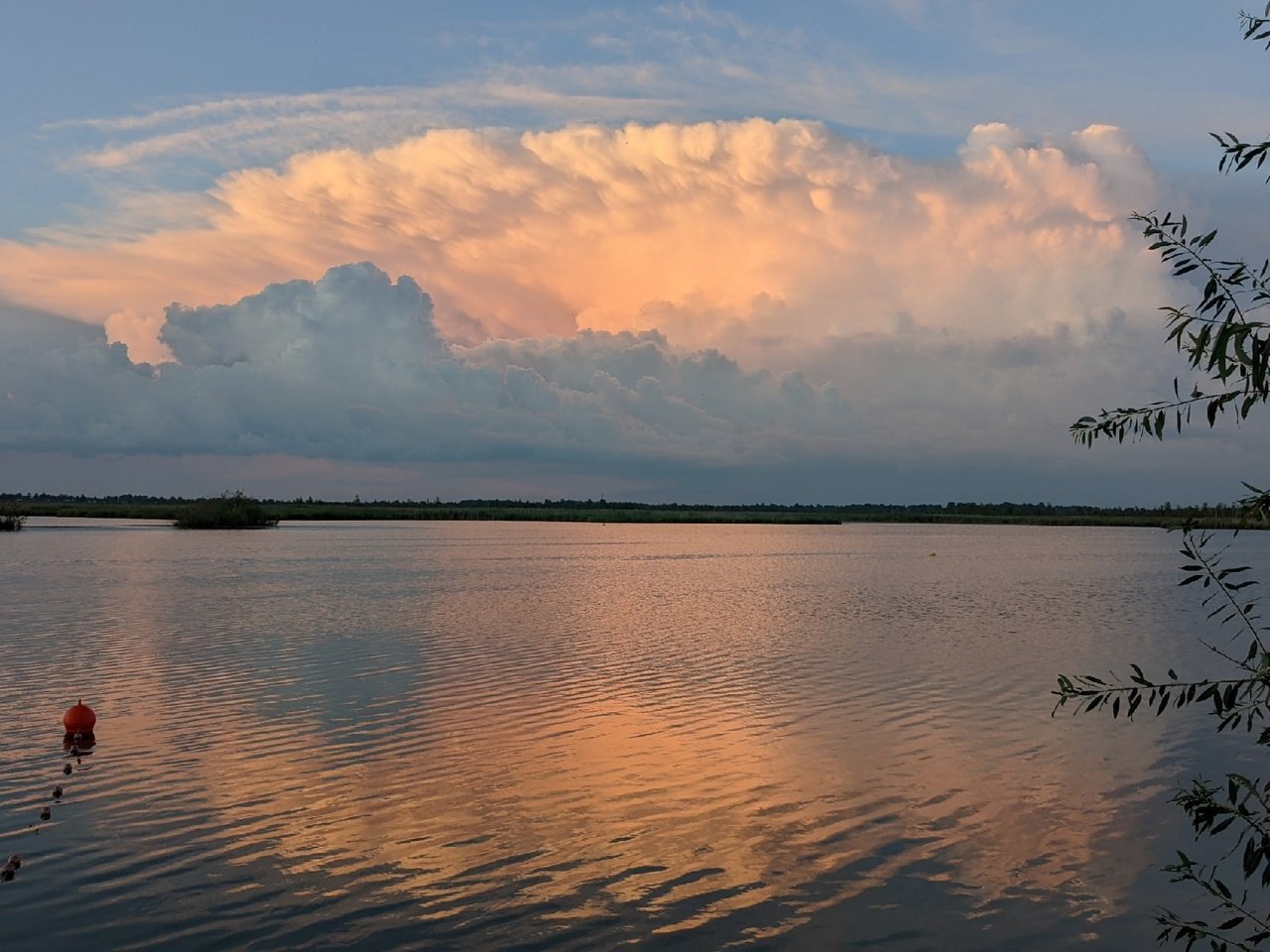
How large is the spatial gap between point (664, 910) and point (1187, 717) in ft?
50.9

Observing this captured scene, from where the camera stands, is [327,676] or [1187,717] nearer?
[1187,717]

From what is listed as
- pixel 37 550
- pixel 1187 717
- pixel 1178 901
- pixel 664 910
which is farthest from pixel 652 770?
pixel 37 550

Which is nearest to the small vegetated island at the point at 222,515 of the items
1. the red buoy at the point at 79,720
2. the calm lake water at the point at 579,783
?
the calm lake water at the point at 579,783

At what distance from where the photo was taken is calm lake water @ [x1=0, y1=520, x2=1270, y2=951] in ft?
39.1

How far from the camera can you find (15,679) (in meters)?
26.6

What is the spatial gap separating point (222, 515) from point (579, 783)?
126 metres

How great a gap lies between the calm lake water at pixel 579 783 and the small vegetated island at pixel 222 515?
94954mm

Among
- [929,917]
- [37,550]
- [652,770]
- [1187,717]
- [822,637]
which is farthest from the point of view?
[37,550]

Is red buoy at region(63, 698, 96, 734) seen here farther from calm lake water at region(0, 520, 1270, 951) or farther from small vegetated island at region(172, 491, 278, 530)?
small vegetated island at region(172, 491, 278, 530)

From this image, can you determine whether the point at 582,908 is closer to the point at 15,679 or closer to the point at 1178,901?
the point at 1178,901

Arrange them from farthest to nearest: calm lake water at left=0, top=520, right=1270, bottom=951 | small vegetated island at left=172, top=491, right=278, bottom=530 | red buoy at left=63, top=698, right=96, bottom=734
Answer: small vegetated island at left=172, top=491, right=278, bottom=530 → red buoy at left=63, top=698, right=96, bottom=734 → calm lake water at left=0, top=520, right=1270, bottom=951

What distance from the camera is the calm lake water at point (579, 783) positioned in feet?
39.1

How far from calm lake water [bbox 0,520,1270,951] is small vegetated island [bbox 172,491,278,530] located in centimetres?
9495

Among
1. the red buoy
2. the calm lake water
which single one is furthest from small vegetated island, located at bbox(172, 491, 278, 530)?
the red buoy
